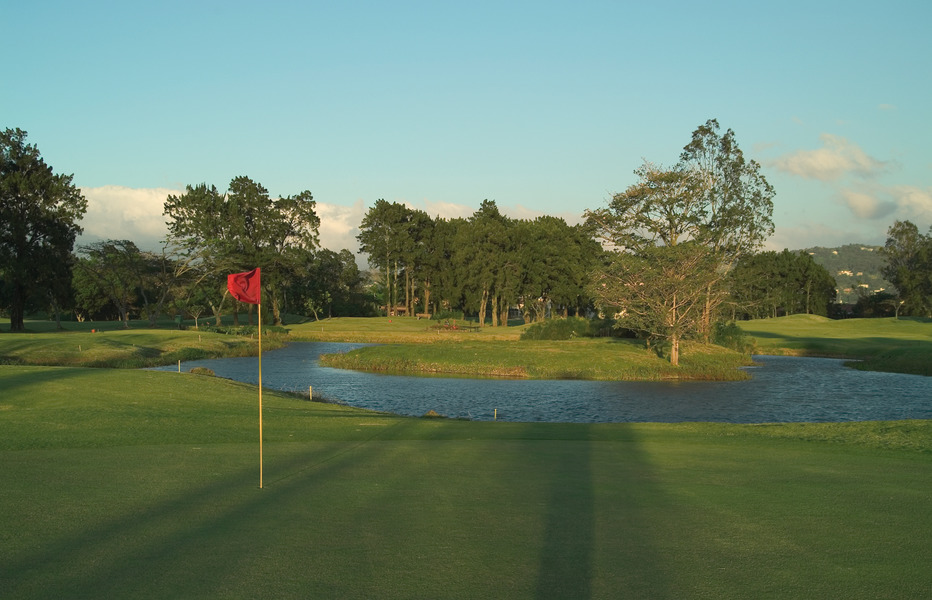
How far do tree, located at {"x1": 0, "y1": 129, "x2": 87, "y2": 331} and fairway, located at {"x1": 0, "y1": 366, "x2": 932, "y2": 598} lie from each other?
2317 inches

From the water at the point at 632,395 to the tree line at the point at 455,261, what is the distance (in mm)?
8965

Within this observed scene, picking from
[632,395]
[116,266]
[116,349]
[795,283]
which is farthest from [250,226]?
[795,283]

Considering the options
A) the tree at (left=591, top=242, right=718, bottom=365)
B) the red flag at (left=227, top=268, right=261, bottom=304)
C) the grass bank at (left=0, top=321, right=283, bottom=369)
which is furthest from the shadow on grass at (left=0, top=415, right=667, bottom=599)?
the tree at (left=591, top=242, right=718, bottom=365)

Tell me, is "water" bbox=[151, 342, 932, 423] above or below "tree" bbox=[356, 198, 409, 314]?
below

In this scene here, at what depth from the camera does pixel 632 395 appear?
40.6 m

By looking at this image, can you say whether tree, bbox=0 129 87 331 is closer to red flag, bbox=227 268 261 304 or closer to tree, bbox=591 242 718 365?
tree, bbox=591 242 718 365

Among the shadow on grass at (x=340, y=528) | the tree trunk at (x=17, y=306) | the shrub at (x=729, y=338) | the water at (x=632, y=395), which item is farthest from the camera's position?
the tree trunk at (x=17, y=306)

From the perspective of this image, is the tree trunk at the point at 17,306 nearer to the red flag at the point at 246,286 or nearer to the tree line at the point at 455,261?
the tree line at the point at 455,261

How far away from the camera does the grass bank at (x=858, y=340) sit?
185 feet

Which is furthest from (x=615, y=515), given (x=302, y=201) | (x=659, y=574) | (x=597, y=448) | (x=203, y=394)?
(x=302, y=201)

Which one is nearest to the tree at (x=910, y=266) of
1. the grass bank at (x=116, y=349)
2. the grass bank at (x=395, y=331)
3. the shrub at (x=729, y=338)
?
the shrub at (x=729, y=338)

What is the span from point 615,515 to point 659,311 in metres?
43.2

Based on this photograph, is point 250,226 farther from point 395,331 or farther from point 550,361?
point 550,361

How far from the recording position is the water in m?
33.2
